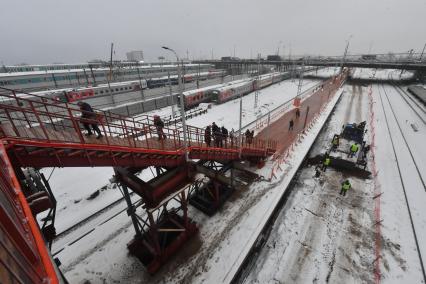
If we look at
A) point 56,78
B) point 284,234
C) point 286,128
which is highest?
point 56,78

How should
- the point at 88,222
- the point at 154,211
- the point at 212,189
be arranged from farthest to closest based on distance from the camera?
the point at 212,189, the point at 88,222, the point at 154,211

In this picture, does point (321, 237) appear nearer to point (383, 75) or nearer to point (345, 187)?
point (345, 187)

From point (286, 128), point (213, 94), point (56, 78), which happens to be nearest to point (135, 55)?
point (56, 78)

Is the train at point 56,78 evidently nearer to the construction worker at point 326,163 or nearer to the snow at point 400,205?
the construction worker at point 326,163

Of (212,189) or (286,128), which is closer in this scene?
(212,189)

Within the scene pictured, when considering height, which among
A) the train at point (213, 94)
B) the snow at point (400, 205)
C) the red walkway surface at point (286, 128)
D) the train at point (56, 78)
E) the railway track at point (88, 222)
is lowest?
the snow at point (400, 205)

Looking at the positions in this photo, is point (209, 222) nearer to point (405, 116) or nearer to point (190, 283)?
point (190, 283)

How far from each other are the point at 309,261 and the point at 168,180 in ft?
26.1

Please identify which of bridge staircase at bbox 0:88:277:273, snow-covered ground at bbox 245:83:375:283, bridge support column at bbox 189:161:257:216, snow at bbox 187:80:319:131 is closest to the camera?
bridge staircase at bbox 0:88:277:273

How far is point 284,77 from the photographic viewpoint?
228 ft

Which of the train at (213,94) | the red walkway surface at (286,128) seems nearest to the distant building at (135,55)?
the train at (213,94)

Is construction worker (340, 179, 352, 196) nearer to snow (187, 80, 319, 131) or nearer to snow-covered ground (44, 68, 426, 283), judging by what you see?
snow-covered ground (44, 68, 426, 283)

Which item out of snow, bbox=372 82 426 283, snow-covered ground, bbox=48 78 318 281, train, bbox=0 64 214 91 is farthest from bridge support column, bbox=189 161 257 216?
train, bbox=0 64 214 91

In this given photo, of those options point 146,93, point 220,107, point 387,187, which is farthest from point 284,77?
point 387,187
